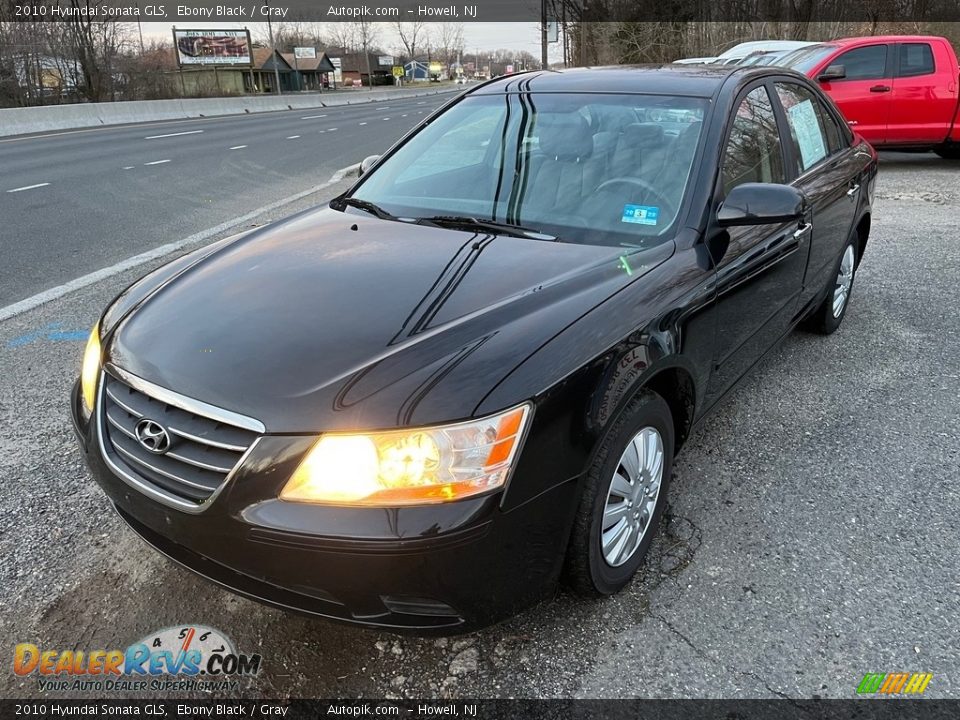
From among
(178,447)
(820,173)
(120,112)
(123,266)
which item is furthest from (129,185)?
(120,112)

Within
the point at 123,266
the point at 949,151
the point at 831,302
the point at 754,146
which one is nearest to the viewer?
the point at 754,146

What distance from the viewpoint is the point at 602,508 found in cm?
215

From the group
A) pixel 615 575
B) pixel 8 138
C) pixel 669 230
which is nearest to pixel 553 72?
pixel 669 230

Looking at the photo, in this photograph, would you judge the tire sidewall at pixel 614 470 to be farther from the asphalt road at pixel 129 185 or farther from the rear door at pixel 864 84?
the rear door at pixel 864 84

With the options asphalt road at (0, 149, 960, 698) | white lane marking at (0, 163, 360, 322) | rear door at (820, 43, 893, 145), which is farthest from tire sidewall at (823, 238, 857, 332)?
rear door at (820, 43, 893, 145)

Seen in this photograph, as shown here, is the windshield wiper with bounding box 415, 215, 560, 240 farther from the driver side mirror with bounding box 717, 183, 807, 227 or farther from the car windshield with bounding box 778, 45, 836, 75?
the car windshield with bounding box 778, 45, 836, 75

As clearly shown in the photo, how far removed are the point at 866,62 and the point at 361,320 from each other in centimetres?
1100

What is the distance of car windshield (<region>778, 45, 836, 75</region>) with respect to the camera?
33.6 ft

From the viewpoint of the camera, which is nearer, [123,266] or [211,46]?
[123,266]

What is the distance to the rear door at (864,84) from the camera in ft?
34.0

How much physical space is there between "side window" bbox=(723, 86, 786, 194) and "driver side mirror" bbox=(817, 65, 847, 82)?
7.88 metres

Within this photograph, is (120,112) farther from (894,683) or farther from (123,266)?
(894,683)

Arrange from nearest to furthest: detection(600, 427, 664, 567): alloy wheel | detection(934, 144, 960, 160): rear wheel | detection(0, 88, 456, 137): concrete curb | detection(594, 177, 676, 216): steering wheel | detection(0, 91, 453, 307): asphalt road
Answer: detection(600, 427, 664, 567): alloy wheel → detection(594, 177, 676, 216): steering wheel → detection(0, 91, 453, 307): asphalt road → detection(934, 144, 960, 160): rear wheel → detection(0, 88, 456, 137): concrete curb

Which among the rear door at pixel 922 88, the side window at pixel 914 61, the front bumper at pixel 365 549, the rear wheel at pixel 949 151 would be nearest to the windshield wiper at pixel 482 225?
the front bumper at pixel 365 549
